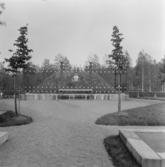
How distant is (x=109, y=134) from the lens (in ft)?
23.1

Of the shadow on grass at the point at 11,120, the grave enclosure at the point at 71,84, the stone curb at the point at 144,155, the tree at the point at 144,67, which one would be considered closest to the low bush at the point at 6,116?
the shadow on grass at the point at 11,120

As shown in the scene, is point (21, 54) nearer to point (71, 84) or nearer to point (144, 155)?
point (144, 155)

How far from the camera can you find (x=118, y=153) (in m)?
4.86

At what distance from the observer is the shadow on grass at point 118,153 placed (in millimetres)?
4164

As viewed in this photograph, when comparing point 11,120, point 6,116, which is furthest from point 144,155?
point 6,116

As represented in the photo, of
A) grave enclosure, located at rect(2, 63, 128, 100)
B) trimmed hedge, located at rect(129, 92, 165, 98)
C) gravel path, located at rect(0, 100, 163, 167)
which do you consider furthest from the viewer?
trimmed hedge, located at rect(129, 92, 165, 98)

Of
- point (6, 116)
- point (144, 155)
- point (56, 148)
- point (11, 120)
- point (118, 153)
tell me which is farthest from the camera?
point (6, 116)

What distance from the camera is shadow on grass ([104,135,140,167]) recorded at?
13.7 feet

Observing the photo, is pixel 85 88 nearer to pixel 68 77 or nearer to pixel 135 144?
pixel 68 77

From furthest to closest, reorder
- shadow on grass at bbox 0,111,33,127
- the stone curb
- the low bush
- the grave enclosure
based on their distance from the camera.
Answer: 1. the grave enclosure
2. the low bush
3. shadow on grass at bbox 0,111,33,127
4. the stone curb

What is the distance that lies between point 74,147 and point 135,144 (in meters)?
1.58

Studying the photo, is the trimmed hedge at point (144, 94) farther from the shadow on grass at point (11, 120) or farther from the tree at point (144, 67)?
the shadow on grass at point (11, 120)

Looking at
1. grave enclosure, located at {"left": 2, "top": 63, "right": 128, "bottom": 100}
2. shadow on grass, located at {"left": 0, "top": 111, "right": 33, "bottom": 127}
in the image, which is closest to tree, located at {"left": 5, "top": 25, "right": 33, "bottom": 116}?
shadow on grass, located at {"left": 0, "top": 111, "right": 33, "bottom": 127}

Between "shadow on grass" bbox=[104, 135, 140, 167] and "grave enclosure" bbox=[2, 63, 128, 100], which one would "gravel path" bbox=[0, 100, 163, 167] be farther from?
"grave enclosure" bbox=[2, 63, 128, 100]
